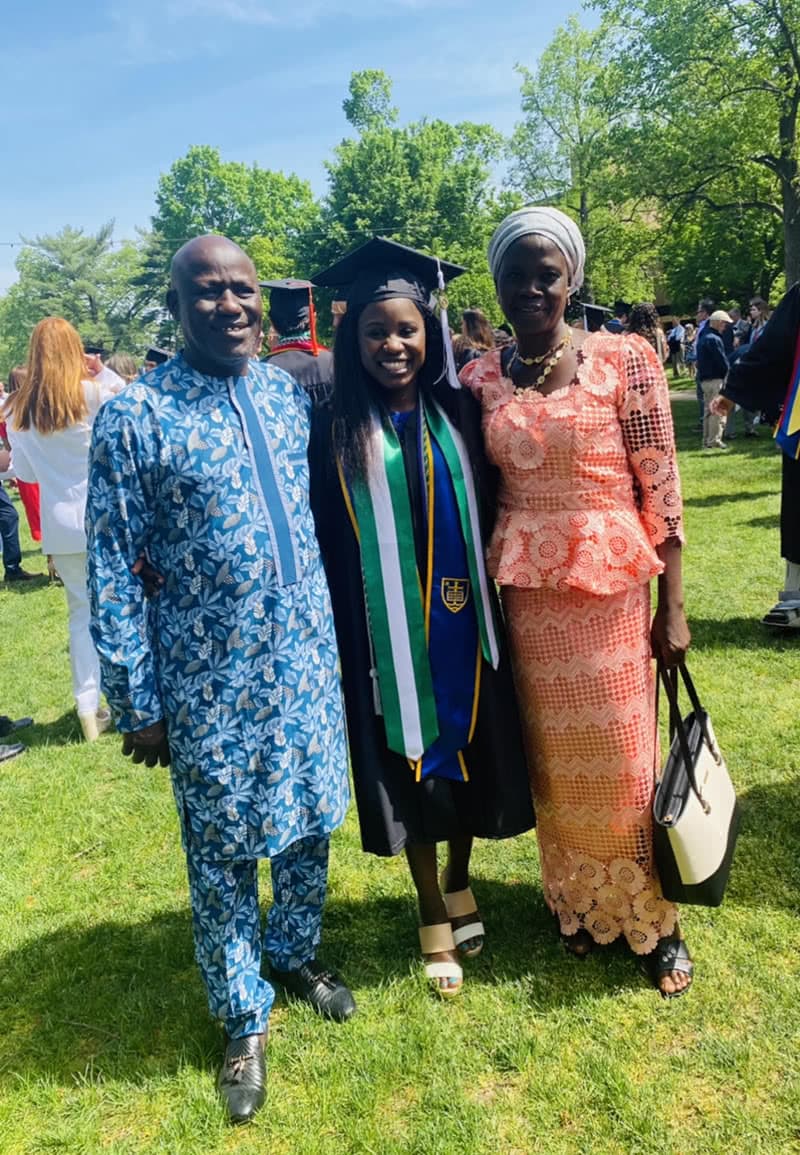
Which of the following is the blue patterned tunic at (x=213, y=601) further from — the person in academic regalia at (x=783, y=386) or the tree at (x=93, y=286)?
the tree at (x=93, y=286)

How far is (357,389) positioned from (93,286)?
168 ft

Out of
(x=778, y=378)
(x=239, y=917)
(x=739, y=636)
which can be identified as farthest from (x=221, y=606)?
(x=739, y=636)

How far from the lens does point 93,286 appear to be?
4762 centimetres

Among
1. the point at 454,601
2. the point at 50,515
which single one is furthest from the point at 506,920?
the point at 50,515

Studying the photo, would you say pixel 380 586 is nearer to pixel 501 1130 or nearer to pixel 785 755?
pixel 501 1130

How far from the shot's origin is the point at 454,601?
7.70 ft

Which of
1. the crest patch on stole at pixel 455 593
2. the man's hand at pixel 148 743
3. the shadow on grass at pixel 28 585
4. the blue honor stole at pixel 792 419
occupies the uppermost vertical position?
the blue honor stole at pixel 792 419

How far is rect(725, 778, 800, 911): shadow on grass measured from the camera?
276cm

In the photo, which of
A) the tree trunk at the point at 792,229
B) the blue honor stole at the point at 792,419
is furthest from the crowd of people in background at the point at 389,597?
the tree trunk at the point at 792,229

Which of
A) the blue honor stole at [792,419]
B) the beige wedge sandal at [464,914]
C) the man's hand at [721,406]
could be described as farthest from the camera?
the man's hand at [721,406]

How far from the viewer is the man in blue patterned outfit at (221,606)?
199 centimetres

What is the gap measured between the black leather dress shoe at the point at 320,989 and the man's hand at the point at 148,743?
942mm

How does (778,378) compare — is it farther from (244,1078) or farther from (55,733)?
(55,733)

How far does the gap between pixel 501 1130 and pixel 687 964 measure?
2.49 feet
